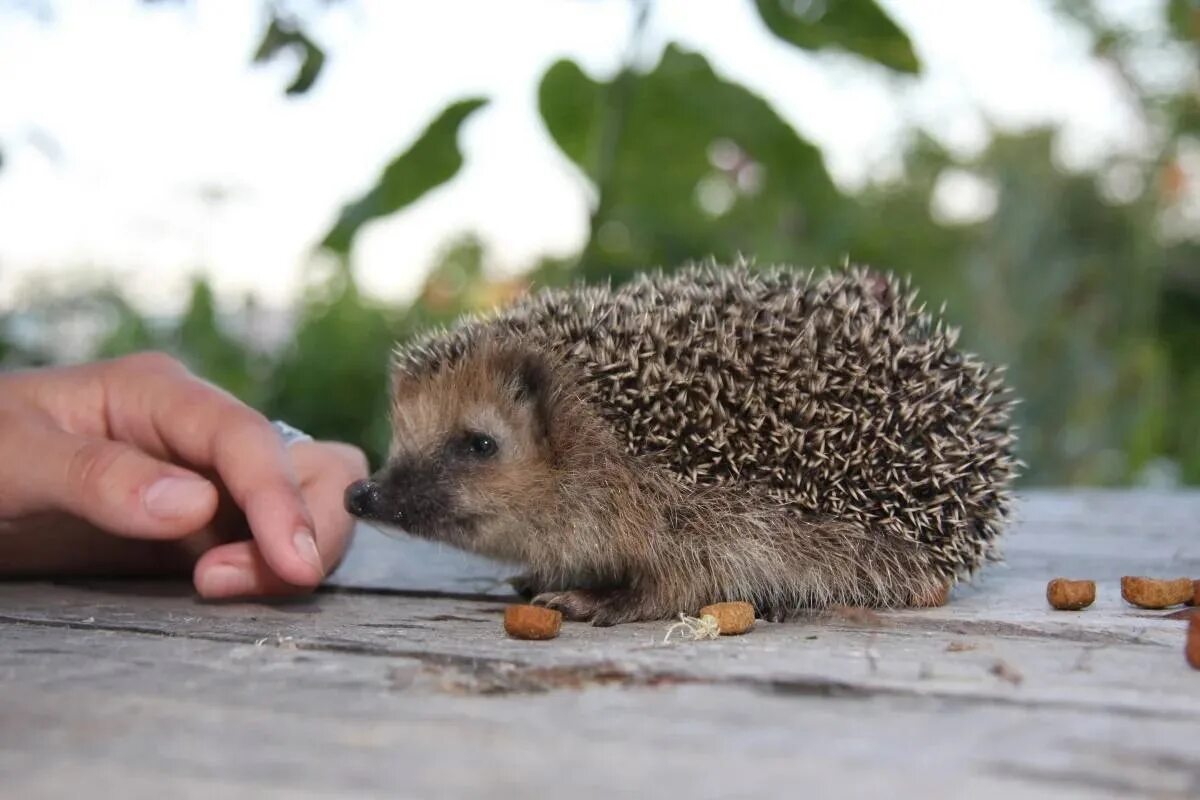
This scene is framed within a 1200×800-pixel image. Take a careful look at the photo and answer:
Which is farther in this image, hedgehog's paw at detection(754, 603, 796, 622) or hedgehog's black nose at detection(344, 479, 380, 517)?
hedgehog's black nose at detection(344, 479, 380, 517)

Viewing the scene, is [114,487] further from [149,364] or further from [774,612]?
[774,612]

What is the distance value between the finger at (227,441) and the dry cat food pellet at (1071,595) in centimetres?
127

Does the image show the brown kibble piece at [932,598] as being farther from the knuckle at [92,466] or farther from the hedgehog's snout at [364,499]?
the knuckle at [92,466]

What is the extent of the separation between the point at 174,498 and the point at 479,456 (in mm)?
645

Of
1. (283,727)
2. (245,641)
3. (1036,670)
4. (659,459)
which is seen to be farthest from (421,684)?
(659,459)

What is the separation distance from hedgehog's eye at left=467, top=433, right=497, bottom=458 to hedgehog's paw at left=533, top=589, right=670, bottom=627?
39 centimetres

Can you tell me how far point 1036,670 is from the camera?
1.39 meters

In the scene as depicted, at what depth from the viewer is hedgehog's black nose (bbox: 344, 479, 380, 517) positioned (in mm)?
2211

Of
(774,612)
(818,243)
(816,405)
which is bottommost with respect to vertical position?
(774,612)

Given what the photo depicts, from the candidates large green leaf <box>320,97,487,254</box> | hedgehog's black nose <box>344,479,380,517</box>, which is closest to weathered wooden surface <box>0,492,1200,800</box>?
hedgehog's black nose <box>344,479,380,517</box>

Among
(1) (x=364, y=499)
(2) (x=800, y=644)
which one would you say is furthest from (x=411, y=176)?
(2) (x=800, y=644)

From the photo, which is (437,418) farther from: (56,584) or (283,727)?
(283,727)

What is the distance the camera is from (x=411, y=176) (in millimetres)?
2934

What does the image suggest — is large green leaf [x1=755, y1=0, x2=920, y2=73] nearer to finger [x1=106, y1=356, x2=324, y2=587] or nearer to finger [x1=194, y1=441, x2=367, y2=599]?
finger [x1=194, y1=441, x2=367, y2=599]
